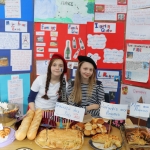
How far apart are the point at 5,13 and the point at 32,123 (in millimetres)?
1654

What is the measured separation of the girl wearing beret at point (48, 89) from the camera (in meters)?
2.36

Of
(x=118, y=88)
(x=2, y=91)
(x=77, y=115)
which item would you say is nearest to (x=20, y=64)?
(x=2, y=91)

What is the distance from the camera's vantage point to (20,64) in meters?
2.77

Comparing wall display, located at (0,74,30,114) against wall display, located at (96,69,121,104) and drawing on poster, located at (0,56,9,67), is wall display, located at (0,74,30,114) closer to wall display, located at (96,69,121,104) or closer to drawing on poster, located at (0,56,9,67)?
drawing on poster, located at (0,56,9,67)

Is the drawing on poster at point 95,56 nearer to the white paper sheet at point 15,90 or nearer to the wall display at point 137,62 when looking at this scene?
the wall display at point 137,62

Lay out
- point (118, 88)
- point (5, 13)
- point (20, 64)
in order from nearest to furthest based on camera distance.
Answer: point (5, 13), point (20, 64), point (118, 88)

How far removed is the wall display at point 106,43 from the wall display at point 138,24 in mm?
102

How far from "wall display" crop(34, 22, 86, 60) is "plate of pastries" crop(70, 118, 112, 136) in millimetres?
1444

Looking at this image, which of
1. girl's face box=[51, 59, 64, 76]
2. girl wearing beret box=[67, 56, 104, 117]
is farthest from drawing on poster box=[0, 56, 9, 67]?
girl wearing beret box=[67, 56, 104, 117]

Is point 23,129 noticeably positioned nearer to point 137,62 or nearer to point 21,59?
point 21,59

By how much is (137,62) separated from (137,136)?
1.61 metres

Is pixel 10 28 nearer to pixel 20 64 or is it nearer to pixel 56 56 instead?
pixel 20 64

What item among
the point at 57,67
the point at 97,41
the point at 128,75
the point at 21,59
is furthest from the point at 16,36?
the point at 128,75

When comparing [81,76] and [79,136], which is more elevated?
[81,76]
